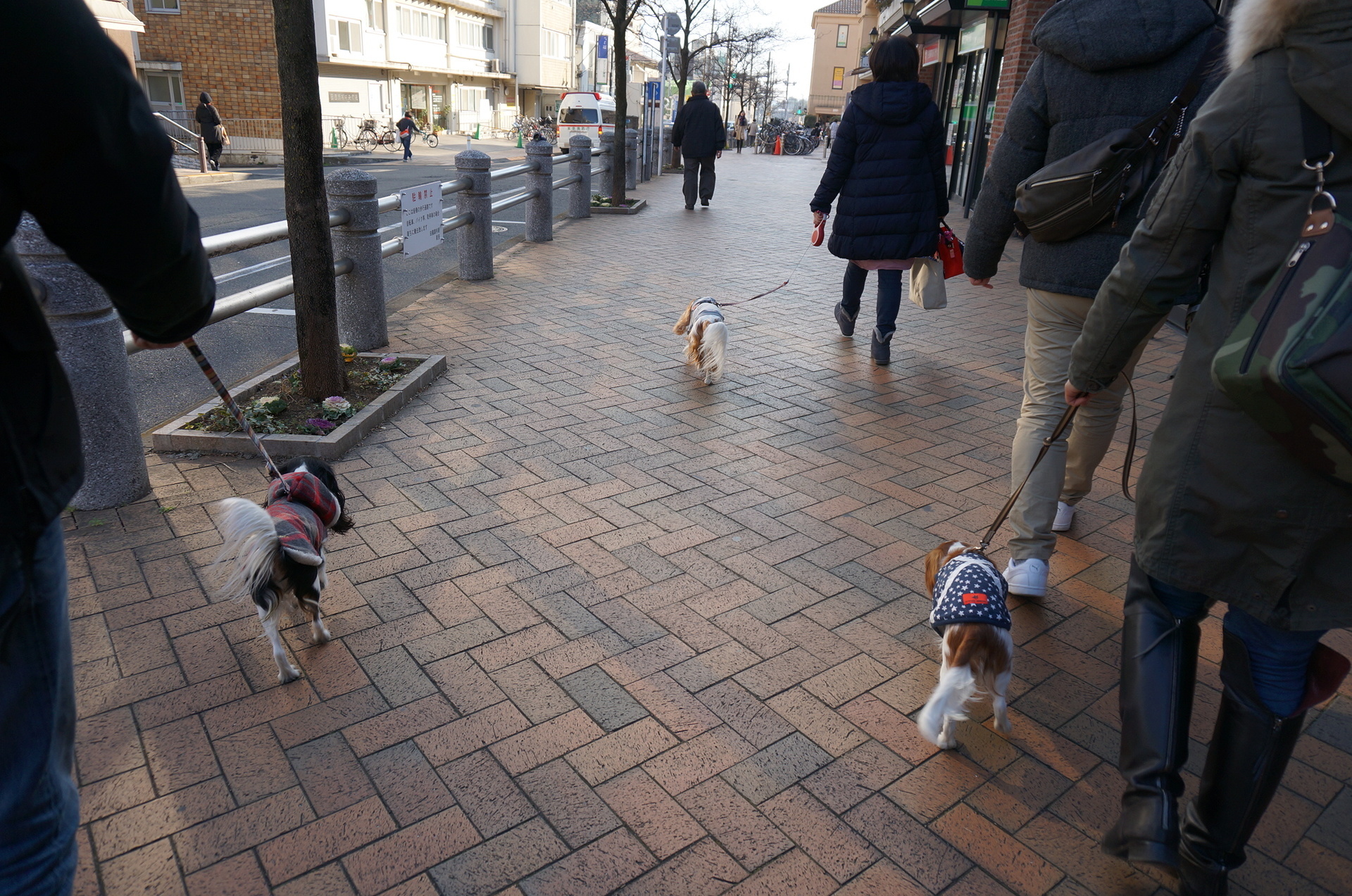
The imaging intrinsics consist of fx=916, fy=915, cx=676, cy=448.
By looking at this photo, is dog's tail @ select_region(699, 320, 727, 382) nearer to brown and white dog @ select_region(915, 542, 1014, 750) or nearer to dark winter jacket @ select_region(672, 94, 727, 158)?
brown and white dog @ select_region(915, 542, 1014, 750)

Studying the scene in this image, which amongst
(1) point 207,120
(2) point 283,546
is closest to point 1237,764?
(2) point 283,546

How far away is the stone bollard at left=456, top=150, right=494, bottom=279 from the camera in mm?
8625

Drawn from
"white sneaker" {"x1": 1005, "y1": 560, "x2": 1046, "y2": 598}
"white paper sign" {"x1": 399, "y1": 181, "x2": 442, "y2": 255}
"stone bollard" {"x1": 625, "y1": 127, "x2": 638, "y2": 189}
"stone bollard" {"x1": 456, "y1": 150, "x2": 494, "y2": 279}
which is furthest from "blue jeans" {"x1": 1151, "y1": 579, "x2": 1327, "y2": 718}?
"stone bollard" {"x1": 625, "y1": 127, "x2": 638, "y2": 189}

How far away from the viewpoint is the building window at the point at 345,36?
38531 mm

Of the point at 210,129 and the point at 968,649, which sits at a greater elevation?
the point at 210,129

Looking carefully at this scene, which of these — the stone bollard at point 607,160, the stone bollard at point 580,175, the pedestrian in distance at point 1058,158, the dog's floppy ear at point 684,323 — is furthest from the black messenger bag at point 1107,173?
the stone bollard at point 607,160

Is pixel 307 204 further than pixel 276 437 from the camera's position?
Yes

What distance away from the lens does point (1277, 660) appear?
196 centimetres

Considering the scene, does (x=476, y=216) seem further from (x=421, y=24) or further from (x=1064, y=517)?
(x=421, y=24)

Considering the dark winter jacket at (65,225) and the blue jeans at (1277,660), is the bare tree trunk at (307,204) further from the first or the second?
the blue jeans at (1277,660)

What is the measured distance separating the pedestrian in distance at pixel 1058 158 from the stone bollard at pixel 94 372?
11.2ft

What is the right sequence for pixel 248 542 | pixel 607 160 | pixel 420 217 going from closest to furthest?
pixel 248 542 → pixel 420 217 → pixel 607 160

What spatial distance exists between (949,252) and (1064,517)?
8.93ft

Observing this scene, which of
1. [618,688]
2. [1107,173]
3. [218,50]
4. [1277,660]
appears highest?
[218,50]
